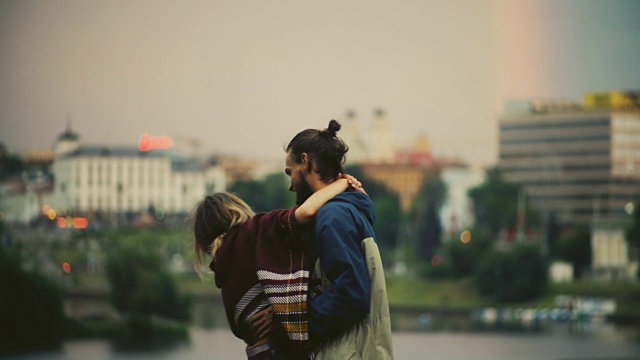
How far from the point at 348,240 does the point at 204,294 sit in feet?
148

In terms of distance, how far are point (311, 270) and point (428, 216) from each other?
62116 millimetres

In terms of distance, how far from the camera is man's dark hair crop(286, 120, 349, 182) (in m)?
2.99

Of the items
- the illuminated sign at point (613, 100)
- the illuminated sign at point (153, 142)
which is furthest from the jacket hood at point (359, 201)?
the illuminated sign at point (613, 100)

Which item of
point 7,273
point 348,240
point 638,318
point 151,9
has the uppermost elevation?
point 151,9

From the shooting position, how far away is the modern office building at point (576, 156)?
7256 centimetres

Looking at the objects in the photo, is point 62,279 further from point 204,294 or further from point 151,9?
point 151,9

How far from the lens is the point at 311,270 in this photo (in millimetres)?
2963

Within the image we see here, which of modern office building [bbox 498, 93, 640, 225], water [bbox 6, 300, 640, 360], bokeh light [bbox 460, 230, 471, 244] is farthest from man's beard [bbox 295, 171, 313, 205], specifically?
modern office building [bbox 498, 93, 640, 225]

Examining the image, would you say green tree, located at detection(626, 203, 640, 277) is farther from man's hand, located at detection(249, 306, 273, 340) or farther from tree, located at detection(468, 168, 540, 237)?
man's hand, located at detection(249, 306, 273, 340)

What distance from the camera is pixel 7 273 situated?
109 ft

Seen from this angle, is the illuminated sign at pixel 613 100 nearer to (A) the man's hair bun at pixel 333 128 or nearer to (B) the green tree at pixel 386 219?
(B) the green tree at pixel 386 219

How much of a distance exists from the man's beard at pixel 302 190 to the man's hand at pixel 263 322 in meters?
0.24

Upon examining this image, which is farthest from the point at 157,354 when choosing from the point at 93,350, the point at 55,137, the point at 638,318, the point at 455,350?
the point at 55,137

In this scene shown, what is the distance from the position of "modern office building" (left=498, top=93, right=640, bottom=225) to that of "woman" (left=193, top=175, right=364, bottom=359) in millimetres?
68151
